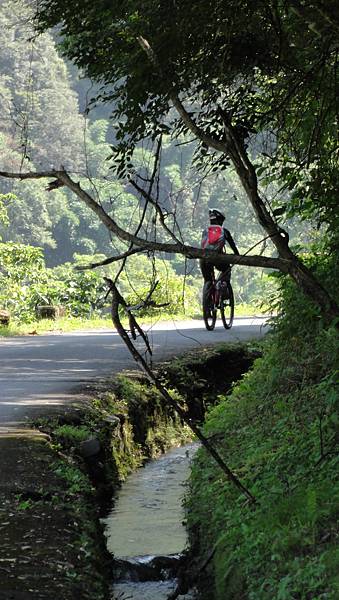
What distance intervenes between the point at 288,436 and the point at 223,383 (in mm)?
6944

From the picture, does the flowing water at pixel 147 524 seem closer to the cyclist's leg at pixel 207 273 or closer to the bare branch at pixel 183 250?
the bare branch at pixel 183 250

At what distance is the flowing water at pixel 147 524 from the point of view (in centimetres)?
698

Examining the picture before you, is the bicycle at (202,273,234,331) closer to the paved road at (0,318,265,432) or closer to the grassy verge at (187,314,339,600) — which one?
the paved road at (0,318,265,432)

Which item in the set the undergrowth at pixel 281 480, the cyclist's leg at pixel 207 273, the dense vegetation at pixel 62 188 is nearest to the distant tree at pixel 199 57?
the undergrowth at pixel 281 480

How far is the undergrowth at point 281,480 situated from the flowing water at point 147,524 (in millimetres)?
384

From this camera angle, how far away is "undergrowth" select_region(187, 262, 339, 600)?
17.8ft

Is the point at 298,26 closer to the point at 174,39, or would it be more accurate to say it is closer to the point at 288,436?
the point at 174,39

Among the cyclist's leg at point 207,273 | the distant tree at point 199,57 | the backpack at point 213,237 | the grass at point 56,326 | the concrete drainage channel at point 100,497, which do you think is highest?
the distant tree at point 199,57

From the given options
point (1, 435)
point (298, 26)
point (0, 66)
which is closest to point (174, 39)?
point (298, 26)

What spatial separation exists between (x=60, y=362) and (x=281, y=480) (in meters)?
7.81

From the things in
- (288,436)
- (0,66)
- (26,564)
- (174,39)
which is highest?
(0,66)

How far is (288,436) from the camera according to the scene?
291 inches

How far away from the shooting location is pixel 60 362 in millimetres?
14117

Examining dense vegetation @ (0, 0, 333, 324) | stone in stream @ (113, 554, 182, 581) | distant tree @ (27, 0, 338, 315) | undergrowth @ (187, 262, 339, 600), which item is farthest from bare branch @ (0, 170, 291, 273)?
dense vegetation @ (0, 0, 333, 324)
